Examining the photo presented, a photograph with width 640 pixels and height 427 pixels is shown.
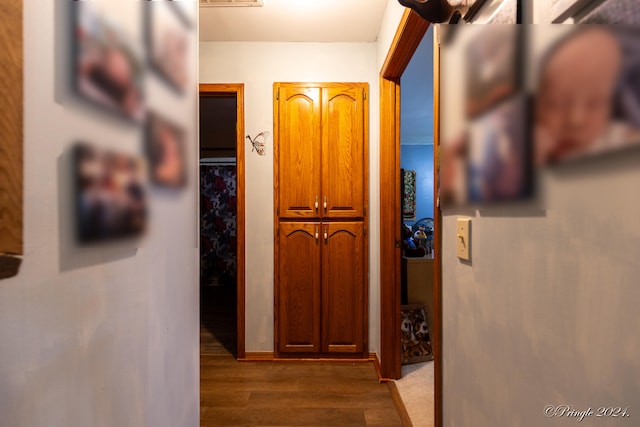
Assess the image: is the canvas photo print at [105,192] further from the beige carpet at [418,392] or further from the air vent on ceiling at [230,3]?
the air vent on ceiling at [230,3]

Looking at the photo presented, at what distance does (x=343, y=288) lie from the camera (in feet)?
8.45

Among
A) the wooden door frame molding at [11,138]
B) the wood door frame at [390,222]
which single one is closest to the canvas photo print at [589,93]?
the wooden door frame molding at [11,138]

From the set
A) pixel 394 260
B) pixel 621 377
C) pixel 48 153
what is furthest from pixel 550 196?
pixel 394 260

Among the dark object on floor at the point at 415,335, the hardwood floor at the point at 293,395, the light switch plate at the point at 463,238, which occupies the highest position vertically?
the light switch plate at the point at 463,238

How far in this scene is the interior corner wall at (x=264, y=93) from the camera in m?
2.59

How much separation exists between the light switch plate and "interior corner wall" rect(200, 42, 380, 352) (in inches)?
62.1

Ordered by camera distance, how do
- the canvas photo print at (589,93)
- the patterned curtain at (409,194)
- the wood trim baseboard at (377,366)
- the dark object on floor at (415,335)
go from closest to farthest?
the canvas photo print at (589,93), the wood trim baseboard at (377,366), the dark object on floor at (415,335), the patterned curtain at (409,194)

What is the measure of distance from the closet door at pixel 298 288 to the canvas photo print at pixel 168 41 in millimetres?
1665

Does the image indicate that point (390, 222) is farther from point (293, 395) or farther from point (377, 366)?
point (293, 395)

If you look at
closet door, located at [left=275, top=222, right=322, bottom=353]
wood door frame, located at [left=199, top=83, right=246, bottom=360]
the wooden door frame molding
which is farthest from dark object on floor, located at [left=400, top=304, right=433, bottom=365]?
the wooden door frame molding

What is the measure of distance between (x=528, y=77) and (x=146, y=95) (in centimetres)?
66

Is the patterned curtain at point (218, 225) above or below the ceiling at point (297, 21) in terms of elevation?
below

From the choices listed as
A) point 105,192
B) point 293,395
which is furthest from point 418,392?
point 105,192

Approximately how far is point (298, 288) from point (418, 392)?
1.01 metres
